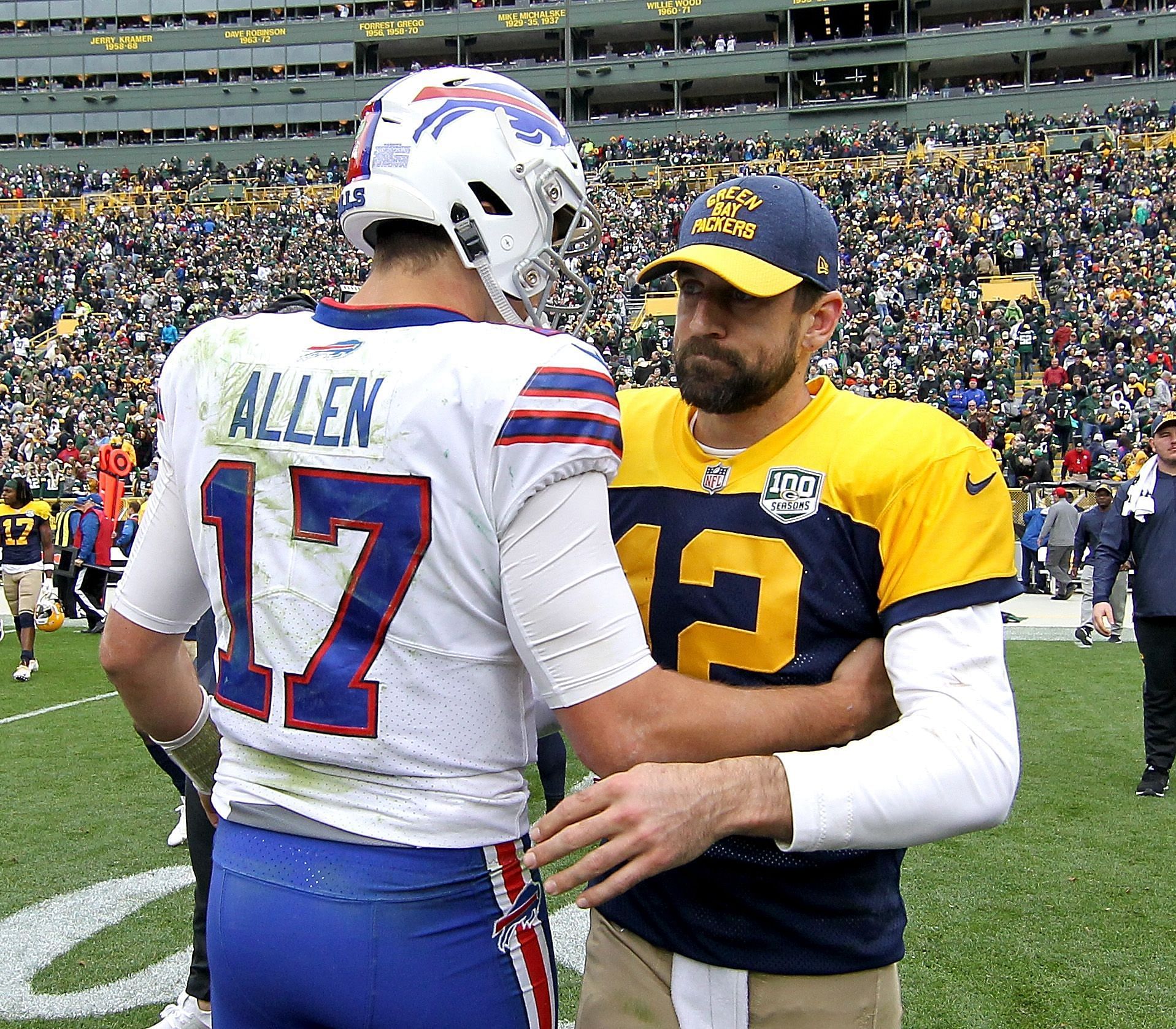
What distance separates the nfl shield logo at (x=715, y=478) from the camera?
6.60ft

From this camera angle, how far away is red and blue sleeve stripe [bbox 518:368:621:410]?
1514 mm

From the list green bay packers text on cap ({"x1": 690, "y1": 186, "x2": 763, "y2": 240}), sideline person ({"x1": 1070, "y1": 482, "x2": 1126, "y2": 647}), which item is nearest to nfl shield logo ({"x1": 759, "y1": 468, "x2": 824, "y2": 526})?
green bay packers text on cap ({"x1": 690, "y1": 186, "x2": 763, "y2": 240})

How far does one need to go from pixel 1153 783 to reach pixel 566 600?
5.91 meters

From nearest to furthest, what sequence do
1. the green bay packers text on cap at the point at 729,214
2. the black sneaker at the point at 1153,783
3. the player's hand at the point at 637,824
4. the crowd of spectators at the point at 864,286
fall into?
the player's hand at the point at 637,824 → the green bay packers text on cap at the point at 729,214 → the black sneaker at the point at 1153,783 → the crowd of spectators at the point at 864,286

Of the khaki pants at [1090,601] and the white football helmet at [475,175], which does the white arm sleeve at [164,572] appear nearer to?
the white football helmet at [475,175]

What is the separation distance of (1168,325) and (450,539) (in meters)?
23.8

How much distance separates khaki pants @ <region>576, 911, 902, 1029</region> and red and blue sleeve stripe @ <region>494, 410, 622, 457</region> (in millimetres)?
967

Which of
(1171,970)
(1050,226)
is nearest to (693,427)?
(1171,970)

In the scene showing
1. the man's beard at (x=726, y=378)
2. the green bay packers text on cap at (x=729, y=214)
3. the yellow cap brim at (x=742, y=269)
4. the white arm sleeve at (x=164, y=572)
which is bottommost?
the white arm sleeve at (x=164, y=572)

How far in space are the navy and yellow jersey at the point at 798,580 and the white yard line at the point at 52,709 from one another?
7.87 metres

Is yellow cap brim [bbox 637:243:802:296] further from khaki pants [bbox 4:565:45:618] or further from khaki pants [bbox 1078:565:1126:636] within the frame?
khaki pants [bbox 4:565:45:618]

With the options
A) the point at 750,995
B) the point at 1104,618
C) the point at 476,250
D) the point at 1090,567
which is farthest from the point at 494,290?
the point at 1090,567

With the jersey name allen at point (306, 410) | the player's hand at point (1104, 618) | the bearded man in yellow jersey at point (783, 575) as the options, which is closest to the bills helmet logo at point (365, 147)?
the jersey name allen at point (306, 410)

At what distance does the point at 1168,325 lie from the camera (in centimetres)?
2227
